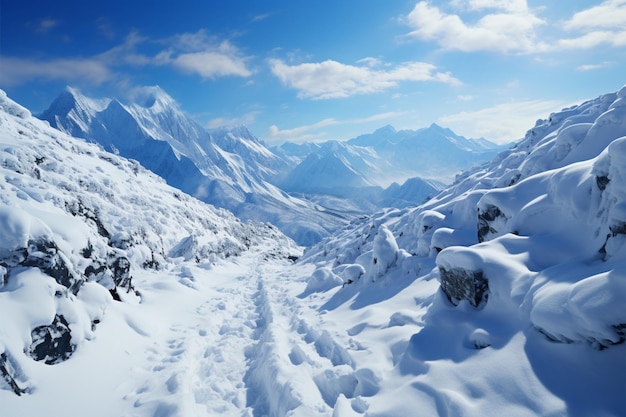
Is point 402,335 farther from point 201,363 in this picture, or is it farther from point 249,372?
point 201,363

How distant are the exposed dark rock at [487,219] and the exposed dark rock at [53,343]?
1342 centimetres

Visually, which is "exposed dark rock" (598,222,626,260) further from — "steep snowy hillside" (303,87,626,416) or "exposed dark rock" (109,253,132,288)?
"exposed dark rock" (109,253,132,288)

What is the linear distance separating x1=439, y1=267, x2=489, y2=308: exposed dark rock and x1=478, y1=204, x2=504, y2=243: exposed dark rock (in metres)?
4.14

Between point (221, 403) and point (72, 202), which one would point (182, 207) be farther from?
point (221, 403)

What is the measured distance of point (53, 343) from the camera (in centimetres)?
782

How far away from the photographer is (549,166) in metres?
16.0

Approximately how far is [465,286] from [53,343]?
33.4 ft

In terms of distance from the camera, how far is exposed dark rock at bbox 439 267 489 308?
25.0ft

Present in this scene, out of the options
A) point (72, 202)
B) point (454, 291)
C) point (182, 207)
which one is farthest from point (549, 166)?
point (182, 207)

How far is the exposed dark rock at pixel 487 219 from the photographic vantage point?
1143 centimetres

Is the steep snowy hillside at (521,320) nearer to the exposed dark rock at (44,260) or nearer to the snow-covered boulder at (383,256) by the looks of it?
the snow-covered boulder at (383,256)

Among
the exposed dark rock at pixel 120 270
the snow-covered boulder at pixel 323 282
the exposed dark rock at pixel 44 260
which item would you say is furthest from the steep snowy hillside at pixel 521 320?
the exposed dark rock at pixel 120 270

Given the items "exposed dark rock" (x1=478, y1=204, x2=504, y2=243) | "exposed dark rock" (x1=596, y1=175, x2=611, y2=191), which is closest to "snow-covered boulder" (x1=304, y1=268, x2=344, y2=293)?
"exposed dark rock" (x1=478, y1=204, x2=504, y2=243)

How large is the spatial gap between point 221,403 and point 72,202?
22241 mm
